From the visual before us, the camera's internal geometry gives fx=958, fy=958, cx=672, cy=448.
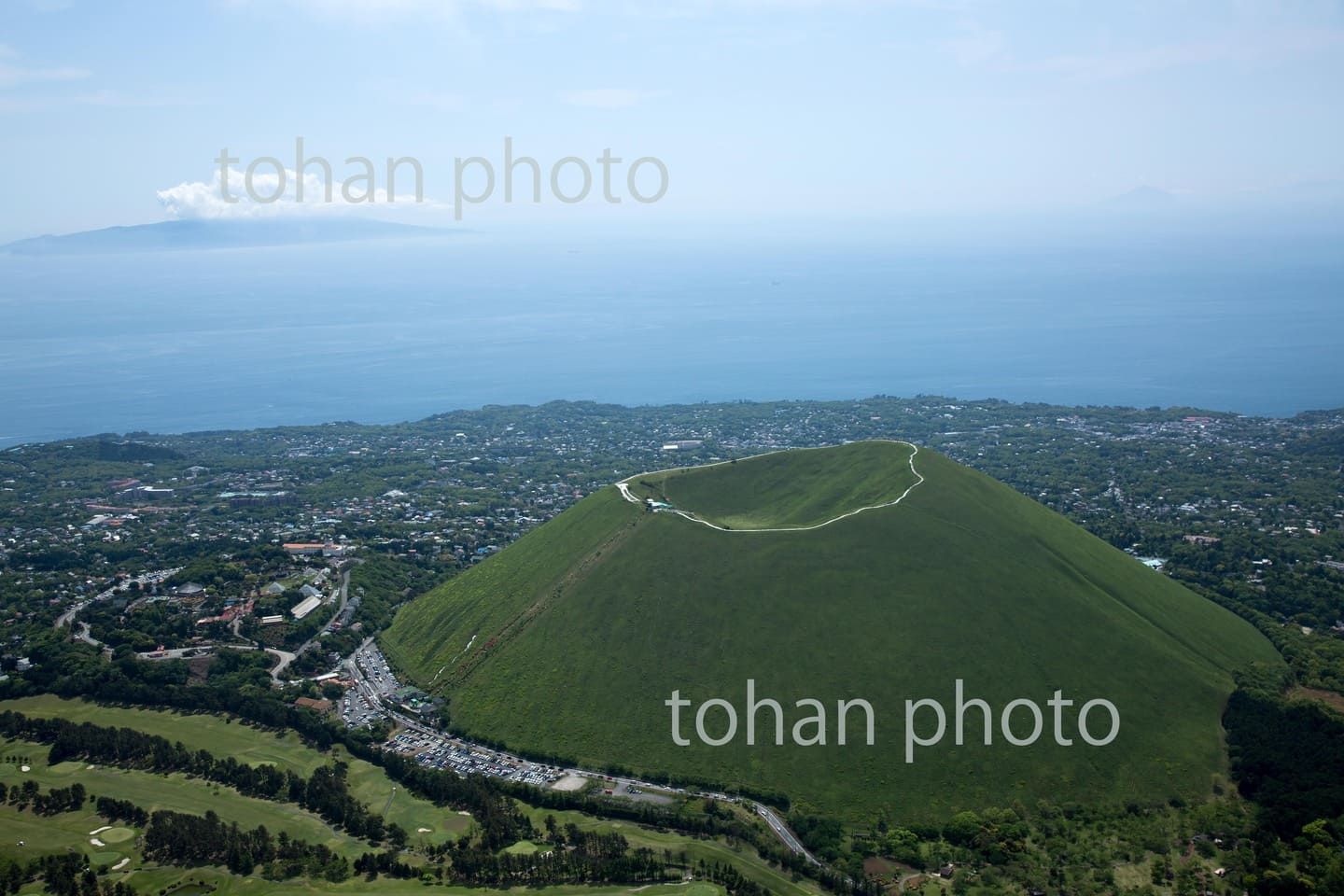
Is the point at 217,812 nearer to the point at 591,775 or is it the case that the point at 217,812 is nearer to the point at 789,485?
the point at 591,775

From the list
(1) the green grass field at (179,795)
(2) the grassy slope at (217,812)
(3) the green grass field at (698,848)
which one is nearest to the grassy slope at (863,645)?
(3) the green grass field at (698,848)

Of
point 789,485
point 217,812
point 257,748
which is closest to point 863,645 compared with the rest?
point 789,485

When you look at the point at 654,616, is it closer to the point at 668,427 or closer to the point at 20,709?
the point at 20,709

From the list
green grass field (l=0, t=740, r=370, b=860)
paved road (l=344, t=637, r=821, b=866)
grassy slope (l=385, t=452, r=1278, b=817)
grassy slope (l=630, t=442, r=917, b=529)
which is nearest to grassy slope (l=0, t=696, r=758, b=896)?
green grass field (l=0, t=740, r=370, b=860)

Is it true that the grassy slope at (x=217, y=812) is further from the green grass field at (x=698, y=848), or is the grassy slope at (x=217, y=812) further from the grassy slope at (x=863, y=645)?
the grassy slope at (x=863, y=645)

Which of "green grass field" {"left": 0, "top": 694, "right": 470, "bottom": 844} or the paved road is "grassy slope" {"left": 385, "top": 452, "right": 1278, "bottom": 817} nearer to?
the paved road
